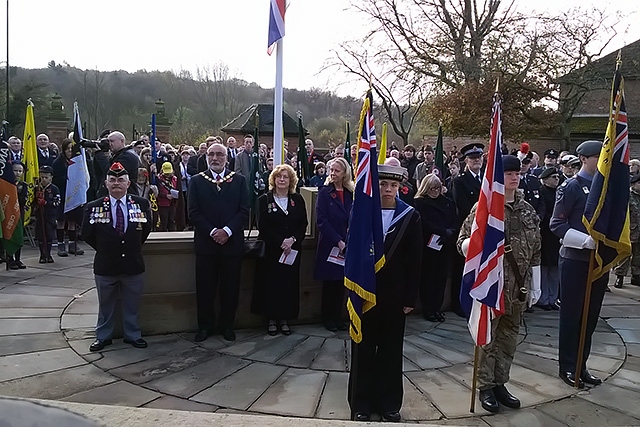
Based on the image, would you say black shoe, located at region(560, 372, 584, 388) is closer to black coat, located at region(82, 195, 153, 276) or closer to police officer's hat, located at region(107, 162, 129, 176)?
black coat, located at region(82, 195, 153, 276)

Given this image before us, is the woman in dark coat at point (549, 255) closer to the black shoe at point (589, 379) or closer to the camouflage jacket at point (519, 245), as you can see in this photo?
the black shoe at point (589, 379)

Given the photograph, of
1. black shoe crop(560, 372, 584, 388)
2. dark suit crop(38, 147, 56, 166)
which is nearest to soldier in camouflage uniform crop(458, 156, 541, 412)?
black shoe crop(560, 372, 584, 388)

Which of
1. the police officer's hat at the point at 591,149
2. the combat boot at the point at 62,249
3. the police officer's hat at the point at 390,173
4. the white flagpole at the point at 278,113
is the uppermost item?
the white flagpole at the point at 278,113

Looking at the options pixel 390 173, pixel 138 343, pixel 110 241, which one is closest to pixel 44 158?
pixel 110 241

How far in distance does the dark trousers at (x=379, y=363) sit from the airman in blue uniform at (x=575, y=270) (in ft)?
5.79

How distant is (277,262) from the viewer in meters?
5.50

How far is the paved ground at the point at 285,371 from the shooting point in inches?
156

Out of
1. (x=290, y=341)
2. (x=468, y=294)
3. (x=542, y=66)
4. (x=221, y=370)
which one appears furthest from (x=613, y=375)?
(x=542, y=66)

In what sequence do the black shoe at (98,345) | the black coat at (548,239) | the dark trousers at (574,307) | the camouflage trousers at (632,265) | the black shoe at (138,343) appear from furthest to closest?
the camouflage trousers at (632,265), the black coat at (548,239), the black shoe at (138,343), the black shoe at (98,345), the dark trousers at (574,307)

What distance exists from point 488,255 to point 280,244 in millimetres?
2327

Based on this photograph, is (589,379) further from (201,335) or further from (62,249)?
(62,249)

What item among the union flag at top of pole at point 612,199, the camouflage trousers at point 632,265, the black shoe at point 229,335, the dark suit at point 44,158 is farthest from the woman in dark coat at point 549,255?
the dark suit at point 44,158

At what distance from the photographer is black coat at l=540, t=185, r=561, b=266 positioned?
7.15 meters

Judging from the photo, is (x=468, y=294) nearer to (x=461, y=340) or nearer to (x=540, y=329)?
(x=461, y=340)
